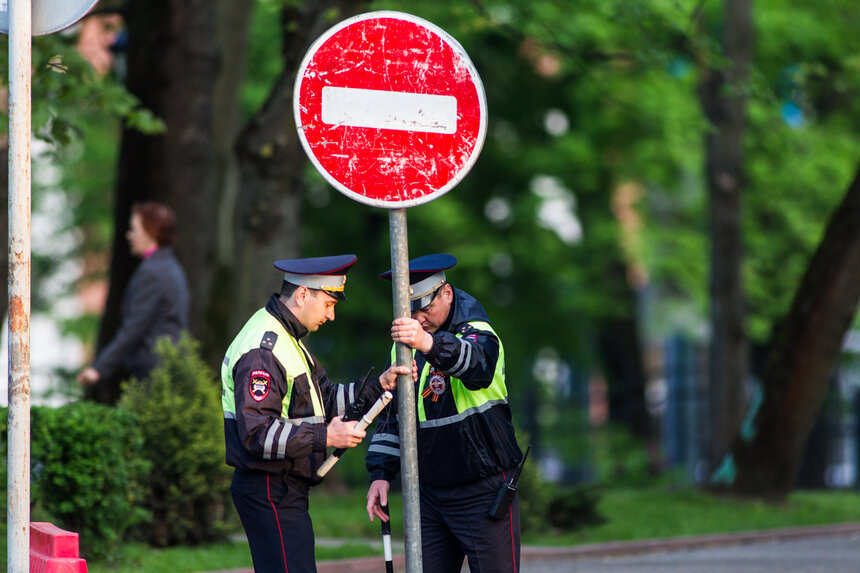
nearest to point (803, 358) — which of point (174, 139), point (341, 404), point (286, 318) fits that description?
point (174, 139)

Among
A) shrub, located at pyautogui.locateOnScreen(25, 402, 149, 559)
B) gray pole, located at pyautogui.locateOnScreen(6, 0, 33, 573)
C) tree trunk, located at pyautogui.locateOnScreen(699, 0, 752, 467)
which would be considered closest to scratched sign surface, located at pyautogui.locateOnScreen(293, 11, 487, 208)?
gray pole, located at pyautogui.locateOnScreen(6, 0, 33, 573)

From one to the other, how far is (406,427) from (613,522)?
7668mm

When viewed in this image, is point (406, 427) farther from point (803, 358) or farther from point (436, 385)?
point (803, 358)

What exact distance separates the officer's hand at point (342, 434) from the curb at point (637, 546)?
3.83m

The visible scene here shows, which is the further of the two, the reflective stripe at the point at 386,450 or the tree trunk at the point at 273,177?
the tree trunk at the point at 273,177

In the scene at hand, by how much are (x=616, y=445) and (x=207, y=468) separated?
13.8m

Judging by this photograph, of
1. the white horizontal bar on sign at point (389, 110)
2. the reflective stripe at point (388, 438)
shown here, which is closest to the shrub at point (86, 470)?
the reflective stripe at point (388, 438)

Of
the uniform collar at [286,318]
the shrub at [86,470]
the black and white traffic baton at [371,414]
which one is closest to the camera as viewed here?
the black and white traffic baton at [371,414]

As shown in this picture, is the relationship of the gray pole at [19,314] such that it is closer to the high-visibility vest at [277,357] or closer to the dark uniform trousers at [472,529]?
the high-visibility vest at [277,357]

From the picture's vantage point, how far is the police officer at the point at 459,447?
16.2 ft

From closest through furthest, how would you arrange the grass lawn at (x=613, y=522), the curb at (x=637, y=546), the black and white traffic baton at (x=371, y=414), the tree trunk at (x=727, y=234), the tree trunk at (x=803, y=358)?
1. the black and white traffic baton at (x=371, y=414)
2. the grass lawn at (x=613, y=522)
3. the curb at (x=637, y=546)
4. the tree trunk at (x=803, y=358)
5. the tree trunk at (x=727, y=234)

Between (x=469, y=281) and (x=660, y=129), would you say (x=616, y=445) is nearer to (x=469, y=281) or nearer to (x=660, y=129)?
(x=469, y=281)

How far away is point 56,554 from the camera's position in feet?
15.0

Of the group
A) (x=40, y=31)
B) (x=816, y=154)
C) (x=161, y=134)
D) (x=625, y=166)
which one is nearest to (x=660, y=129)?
(x=625, y=166)
